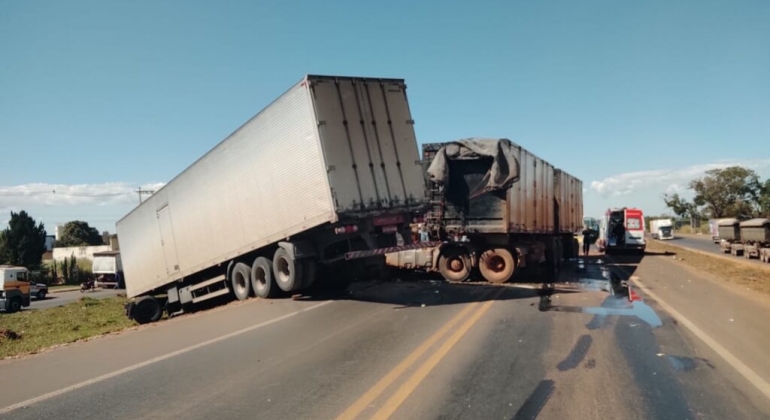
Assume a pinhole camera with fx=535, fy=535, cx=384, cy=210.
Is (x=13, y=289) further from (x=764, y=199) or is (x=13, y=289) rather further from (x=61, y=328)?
(x=764, y=199)

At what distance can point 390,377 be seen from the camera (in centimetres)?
A: 547

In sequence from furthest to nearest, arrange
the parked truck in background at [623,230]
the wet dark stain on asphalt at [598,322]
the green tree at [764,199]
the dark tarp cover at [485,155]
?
the green tree at [764,199] → the parked truck in background at [623,230] → the dark tarp cover at [485,155] → the wet dark stain on asphalt at [598,322]

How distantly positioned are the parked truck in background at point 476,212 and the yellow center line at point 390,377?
6812mm

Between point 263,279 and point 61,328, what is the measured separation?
648 cm

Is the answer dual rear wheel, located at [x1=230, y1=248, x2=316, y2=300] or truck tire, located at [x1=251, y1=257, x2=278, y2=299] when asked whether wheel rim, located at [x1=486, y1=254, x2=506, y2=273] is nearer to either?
dual rear wheel, located at [x1=230, y1=248, x2=316, y2=300]

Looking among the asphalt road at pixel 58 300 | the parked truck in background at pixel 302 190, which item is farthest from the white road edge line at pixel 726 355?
the asphalt road at pixel 58 300

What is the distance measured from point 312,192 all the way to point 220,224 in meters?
3.89

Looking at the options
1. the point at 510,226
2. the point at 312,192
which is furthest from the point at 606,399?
the point at 510,226

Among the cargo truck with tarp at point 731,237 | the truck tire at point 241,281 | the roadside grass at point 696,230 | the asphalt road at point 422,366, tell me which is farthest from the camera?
the roadside grass at point 696,230

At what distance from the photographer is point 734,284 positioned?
49.9ft

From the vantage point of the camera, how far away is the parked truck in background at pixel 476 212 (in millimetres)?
14773

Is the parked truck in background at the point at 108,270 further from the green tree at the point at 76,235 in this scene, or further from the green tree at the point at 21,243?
the green tree at the point at 76,235

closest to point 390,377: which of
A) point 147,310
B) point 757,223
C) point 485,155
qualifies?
point 485,155

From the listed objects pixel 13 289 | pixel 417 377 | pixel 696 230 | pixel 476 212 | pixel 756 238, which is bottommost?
pixel 696 230
